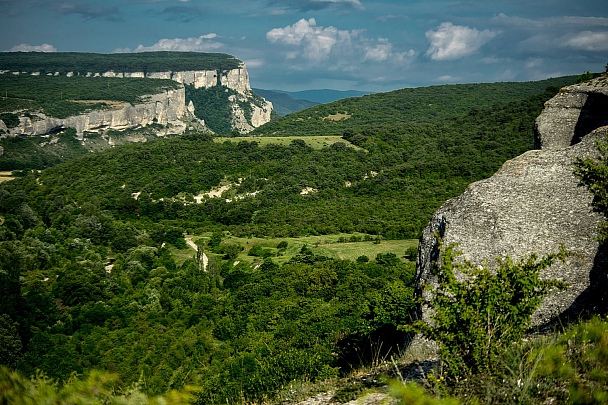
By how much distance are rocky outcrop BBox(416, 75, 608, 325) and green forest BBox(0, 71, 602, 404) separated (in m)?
3.26

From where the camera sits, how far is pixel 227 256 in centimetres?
5359

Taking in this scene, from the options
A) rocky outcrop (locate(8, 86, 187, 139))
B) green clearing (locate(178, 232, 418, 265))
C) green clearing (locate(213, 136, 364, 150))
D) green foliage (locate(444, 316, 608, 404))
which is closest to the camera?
green foliage (locate(444, 316, 608, 404))

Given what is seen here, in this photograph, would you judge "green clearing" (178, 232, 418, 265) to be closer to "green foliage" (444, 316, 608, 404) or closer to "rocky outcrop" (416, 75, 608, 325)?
"rocky outcrop" (416, 75, 608, 325)

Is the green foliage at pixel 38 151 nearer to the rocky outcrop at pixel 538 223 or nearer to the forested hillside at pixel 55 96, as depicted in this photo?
the forested hillside at pixel 55 96

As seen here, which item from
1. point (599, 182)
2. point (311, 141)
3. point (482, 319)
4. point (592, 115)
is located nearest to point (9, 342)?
point (482, 319)

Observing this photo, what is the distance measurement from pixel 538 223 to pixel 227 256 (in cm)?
4365

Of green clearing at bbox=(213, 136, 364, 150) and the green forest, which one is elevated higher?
green clearing at bbox=(213, 136, 364, 150)

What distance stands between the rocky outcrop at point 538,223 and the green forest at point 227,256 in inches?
129

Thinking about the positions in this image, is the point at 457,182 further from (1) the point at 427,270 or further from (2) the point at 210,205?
(1) the point at 427,270

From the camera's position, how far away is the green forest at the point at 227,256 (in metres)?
20.7

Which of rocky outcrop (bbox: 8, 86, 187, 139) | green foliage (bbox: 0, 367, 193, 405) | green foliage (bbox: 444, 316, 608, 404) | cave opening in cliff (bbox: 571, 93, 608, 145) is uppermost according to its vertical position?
rocky outcrop (bbox: 8, 86, 187, 139)

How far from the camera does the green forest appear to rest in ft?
67.9

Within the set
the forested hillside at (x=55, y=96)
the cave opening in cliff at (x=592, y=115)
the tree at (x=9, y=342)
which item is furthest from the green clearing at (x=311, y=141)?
the forested hillside at (x=55, y=96)

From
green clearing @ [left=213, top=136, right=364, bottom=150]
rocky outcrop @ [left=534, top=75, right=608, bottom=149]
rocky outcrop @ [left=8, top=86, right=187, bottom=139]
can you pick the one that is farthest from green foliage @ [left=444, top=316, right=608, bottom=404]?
rocky outcrop @ [left=8, top=86, right=187, bottom=139]
